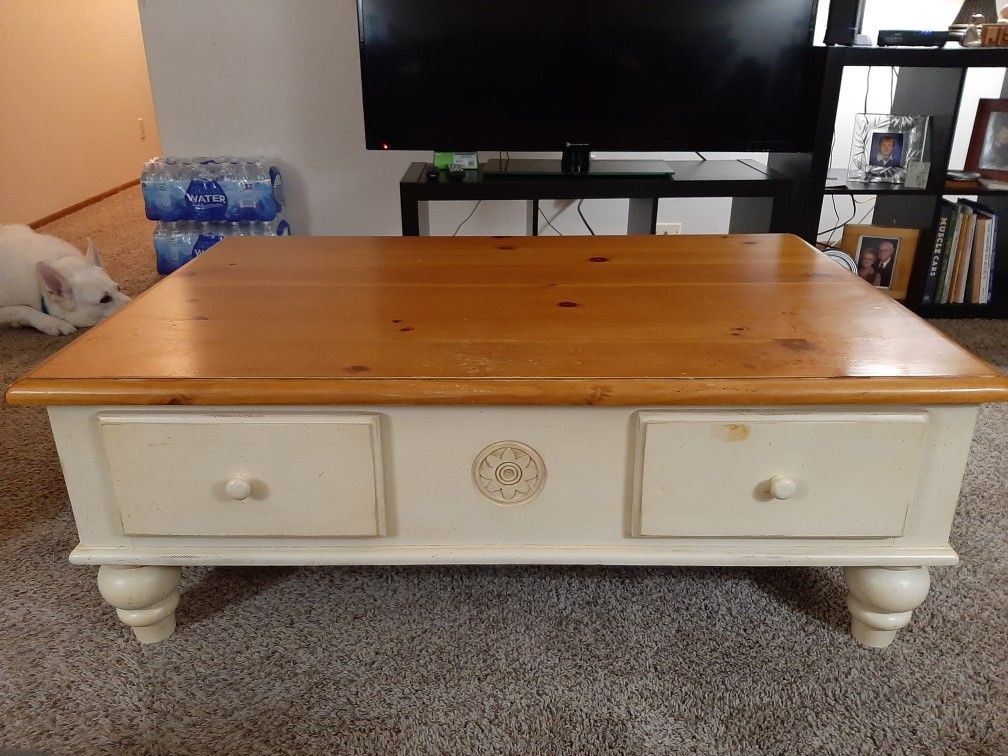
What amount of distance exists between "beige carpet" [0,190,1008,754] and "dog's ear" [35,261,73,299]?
102cm

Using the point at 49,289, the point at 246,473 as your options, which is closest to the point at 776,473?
the point at 246,473

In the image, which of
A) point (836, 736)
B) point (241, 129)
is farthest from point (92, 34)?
point (836, 736)

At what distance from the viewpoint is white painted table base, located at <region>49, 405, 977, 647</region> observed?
30.7 inches

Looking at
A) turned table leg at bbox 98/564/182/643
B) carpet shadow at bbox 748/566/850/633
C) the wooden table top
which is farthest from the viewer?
carpet shadow at bbox 748/566/850/633

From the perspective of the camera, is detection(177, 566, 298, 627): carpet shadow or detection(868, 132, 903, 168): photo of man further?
detection(868, 132, 903, 168): photo of man

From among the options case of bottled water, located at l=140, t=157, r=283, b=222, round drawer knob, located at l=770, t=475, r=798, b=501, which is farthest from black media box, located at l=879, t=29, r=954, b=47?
case of bottled water, located at l=140, t=157, r=283, b=222

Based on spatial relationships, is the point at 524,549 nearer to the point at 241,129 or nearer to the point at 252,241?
Result: the point at 252,241

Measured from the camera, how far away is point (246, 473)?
0.80m

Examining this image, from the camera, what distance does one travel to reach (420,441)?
0.80m

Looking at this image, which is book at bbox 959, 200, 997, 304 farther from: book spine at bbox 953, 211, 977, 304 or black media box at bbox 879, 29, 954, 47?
black media box at bbox 879, 29, 954, 47

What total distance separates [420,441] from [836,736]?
0.51 metres

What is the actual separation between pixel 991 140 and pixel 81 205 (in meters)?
3.40

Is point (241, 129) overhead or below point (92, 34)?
below

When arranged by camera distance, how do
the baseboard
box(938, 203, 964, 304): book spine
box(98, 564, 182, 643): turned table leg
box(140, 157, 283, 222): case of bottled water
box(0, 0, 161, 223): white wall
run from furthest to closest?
1. the baseboard
2. box(0, 0, 161, 223): white wall
3. box(140, 157, 283, 222): case of bottled water
4. box(938, 203, 964, 304): book spine
5. box(98, 564, 182, 643): turned table leg
